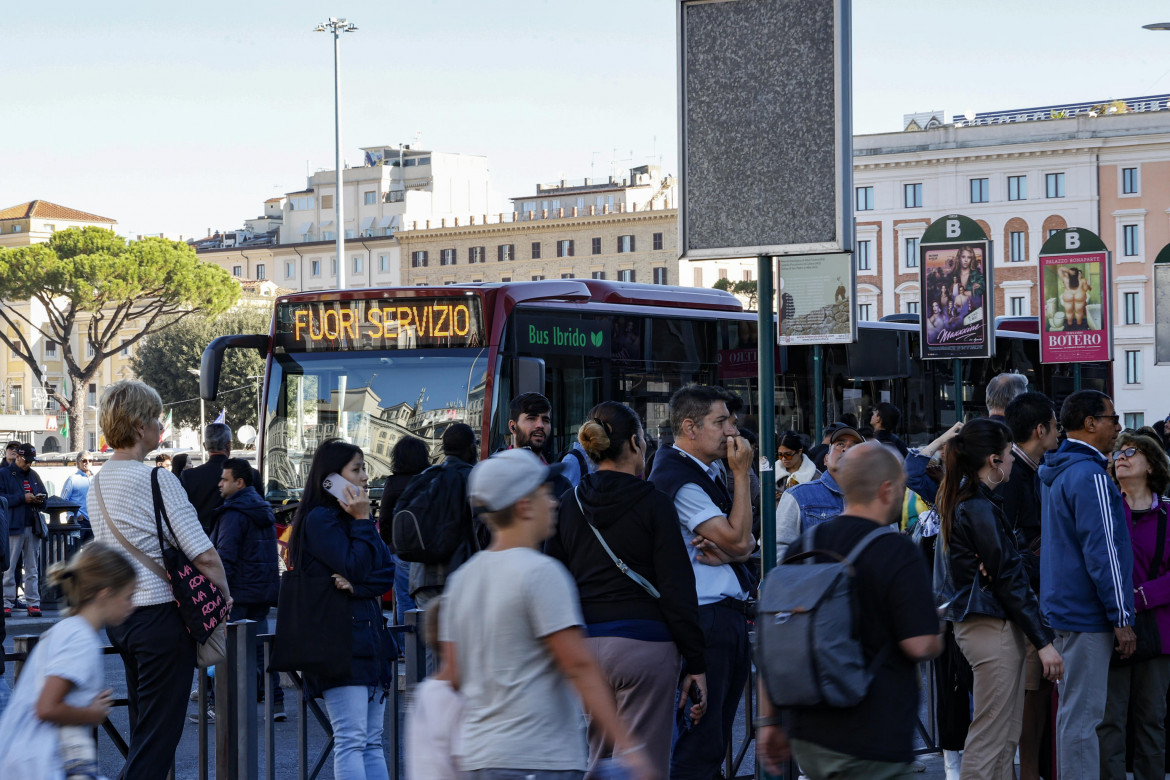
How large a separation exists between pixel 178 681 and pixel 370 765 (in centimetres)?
79

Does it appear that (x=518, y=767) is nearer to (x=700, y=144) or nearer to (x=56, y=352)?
(x=700, y=144)

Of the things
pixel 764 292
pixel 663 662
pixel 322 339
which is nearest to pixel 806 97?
pixel 764 292

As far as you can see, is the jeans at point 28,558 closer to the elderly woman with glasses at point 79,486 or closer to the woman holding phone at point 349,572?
the elderly woman with glasses at point 79,486

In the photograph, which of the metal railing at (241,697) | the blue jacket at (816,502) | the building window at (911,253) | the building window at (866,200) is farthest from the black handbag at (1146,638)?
the building window at (866,200)

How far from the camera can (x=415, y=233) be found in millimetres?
100188

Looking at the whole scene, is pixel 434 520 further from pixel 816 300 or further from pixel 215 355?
pixel 215 355

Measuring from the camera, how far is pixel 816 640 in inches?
156

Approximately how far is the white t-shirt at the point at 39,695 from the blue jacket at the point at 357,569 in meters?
1.53

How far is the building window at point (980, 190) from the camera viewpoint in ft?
234

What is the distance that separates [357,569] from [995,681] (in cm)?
241

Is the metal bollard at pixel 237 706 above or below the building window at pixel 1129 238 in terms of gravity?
below

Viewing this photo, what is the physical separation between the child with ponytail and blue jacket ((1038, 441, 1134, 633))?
11.9ft

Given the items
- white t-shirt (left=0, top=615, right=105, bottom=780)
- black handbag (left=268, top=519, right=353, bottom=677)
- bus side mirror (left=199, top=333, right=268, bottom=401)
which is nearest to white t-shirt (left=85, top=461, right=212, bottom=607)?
black handbag (left=268, top=519, right=353, bottom=677)

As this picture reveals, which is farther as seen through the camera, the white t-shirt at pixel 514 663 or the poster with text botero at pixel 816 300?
the poster with text botero at pixel 816 300
